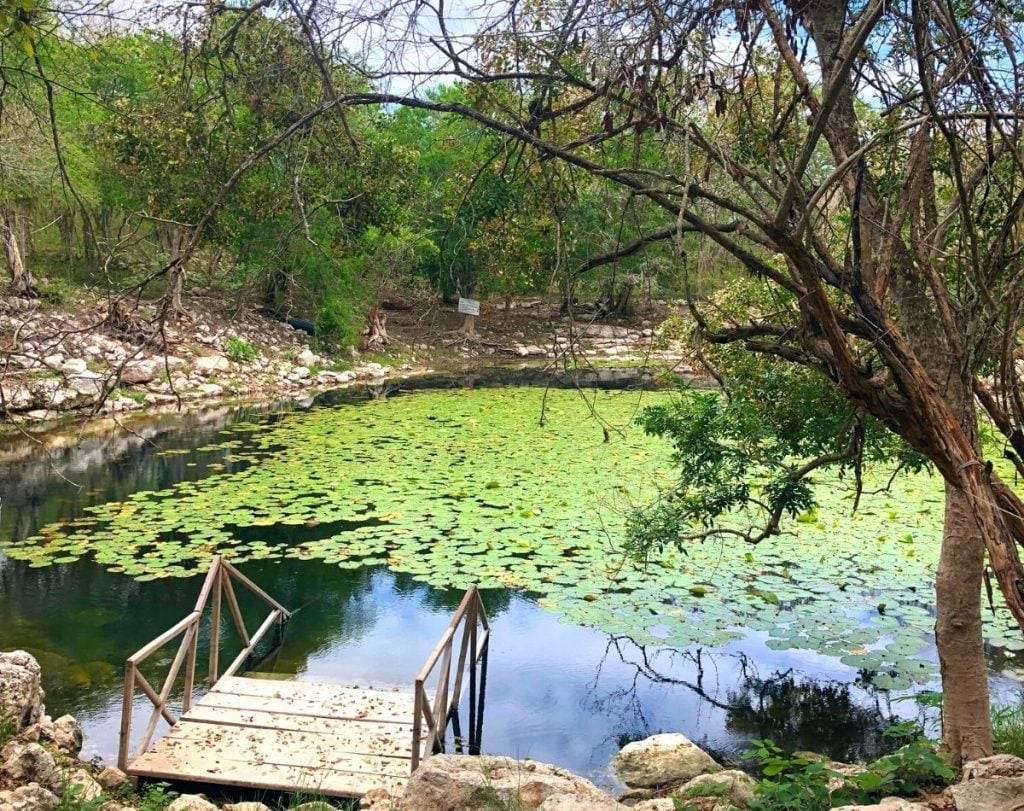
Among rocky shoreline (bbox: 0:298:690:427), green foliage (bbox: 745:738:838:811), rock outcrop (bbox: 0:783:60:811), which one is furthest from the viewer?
rocky shoreline (bbox: 0:298:690:427)

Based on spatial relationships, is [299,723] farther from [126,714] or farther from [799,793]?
[799,793]

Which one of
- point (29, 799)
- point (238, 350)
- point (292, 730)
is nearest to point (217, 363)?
point (238, 350)

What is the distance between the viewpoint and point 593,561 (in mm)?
8086

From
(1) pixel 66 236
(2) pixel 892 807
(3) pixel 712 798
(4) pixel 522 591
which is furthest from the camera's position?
(1) pixel 66 236

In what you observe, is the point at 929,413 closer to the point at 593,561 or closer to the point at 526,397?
the point at 593,561

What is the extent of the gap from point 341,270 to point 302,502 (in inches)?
482

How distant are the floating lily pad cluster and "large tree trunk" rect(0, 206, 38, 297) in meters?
7.46

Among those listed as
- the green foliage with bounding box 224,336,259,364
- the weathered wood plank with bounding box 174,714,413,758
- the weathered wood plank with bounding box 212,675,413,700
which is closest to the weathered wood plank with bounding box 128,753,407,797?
the weathered wood plank with bounding box 174,714,413,758

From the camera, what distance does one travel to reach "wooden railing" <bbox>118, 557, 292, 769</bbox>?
439cm

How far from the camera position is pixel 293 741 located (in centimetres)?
470

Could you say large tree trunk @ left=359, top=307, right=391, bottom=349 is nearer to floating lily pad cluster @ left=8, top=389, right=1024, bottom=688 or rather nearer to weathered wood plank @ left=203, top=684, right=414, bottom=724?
floating lily pad cluster @ left=8, top=389, right=1024, bottom=688

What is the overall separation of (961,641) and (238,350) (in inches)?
676

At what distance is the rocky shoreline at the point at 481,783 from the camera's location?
2.76 meters

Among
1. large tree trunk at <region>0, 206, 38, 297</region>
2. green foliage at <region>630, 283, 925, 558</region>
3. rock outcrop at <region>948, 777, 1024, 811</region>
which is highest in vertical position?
large tree trunk at <region>0, 206, 38, 297</region>
